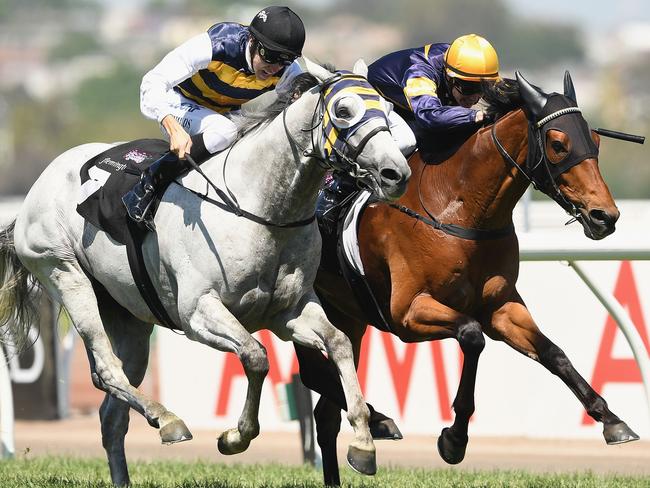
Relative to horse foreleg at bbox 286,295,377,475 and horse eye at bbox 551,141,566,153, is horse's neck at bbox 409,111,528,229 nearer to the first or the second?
horse eye at bbox 551,141,566,153

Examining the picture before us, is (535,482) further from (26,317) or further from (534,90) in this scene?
(26,317)

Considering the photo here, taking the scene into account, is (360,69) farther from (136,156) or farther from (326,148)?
(136,156)

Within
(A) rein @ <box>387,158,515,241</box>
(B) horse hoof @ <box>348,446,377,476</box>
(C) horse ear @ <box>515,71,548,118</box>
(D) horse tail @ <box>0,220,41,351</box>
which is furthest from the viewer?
(D) horse tail @ <box>0,220,41,351</box>

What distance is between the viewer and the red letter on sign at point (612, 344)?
7.53 meters

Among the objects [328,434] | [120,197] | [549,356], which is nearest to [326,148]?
[120,197]

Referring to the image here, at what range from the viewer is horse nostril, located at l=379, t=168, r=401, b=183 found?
15.5 ft

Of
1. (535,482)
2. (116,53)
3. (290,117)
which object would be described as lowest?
(535,482)

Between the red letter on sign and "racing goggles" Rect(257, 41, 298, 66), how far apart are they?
3.01m

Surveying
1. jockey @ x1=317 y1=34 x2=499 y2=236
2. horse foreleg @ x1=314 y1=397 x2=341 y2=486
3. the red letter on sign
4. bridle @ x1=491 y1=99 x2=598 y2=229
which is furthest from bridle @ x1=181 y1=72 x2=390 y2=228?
the red letter on sign

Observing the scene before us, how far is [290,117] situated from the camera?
205 inches

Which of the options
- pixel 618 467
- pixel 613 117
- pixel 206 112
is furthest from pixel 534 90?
pixel 613 117

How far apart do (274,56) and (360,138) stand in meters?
0.74

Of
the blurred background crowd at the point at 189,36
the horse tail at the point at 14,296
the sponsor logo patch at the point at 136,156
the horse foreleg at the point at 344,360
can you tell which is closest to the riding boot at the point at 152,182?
the sponsor logo patch at the point at 136,156

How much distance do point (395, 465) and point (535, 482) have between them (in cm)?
136
